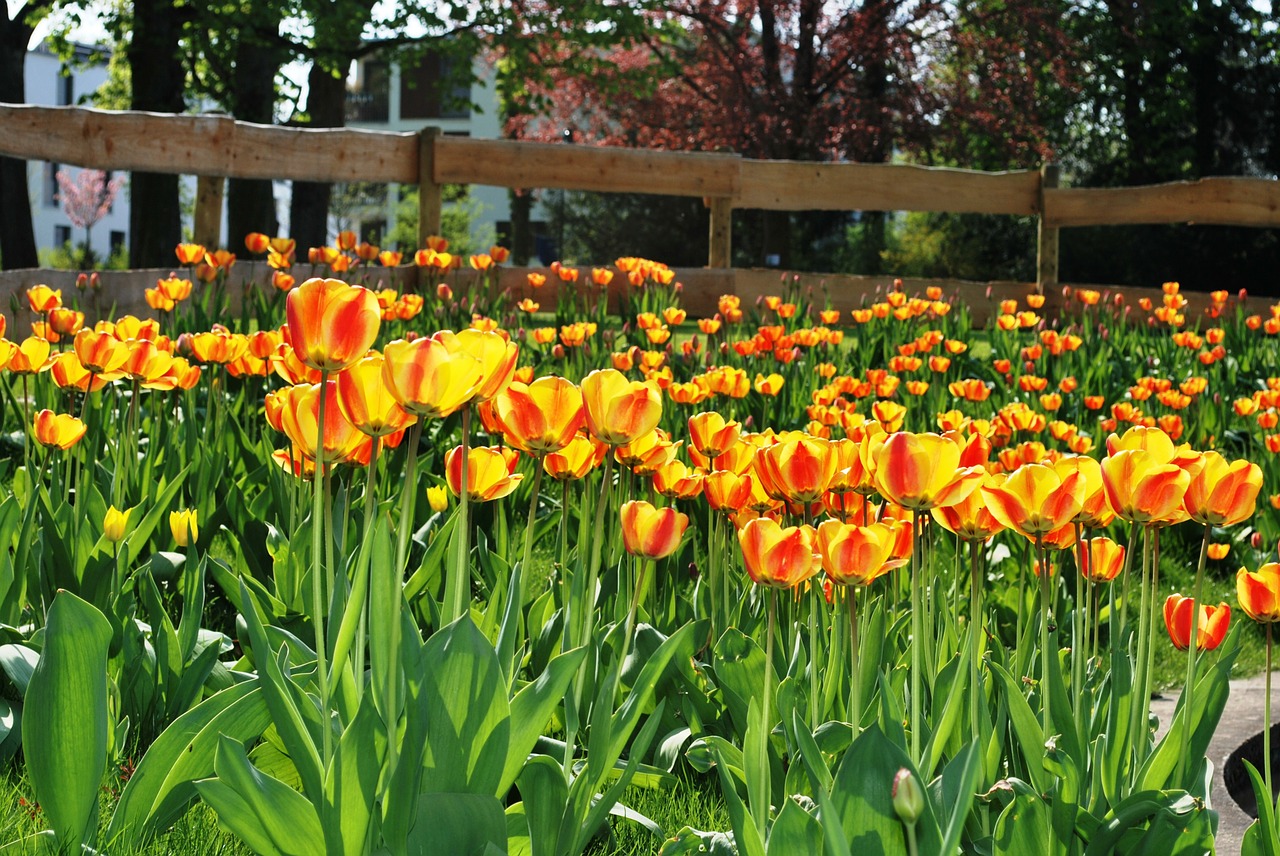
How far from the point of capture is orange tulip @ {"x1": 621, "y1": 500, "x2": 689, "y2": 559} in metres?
1.61

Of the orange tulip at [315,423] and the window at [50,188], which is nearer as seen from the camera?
the orange tulip at [315,423]

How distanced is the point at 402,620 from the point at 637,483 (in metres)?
1.79

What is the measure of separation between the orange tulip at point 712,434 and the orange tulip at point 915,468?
0.59 m

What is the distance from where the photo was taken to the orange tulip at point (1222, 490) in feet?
4.91

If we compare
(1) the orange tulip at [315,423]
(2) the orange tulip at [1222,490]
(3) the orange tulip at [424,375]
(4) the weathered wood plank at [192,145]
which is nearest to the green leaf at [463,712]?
(3) the orange tulip at [424,375]

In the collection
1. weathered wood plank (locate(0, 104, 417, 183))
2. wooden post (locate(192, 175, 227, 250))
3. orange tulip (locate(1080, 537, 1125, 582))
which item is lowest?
orange tulip (locate(1080, 537, 1125, 582))

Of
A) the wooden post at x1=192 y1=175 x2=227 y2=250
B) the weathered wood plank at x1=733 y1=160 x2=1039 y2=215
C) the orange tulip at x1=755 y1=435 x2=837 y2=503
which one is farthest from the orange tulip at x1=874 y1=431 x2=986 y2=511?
the weathered wood plank at x1=733 y1=160 x2=1039 y2=215

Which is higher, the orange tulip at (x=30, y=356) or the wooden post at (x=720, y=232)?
the wooden post at (x=720, y=232)

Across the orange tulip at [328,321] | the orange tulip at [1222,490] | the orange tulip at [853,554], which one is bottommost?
the orange tulip at [853,554]

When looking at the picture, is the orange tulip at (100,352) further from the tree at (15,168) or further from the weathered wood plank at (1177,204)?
the tree at (15,168)

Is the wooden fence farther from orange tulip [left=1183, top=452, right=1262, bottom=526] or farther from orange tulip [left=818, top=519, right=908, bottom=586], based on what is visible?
orange tulip [left=1183, top=452, right=1262, bottom=526]

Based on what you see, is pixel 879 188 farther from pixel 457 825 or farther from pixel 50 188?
pixel 50 188

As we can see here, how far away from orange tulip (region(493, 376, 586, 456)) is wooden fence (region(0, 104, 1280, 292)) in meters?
4.48

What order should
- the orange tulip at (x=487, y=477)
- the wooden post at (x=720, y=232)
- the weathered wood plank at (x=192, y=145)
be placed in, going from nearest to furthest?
the orange tulip at (x=487, y=477)
the weathered wood plank at (x=192, y=145)
the wooden post at (x=720, y=232)
